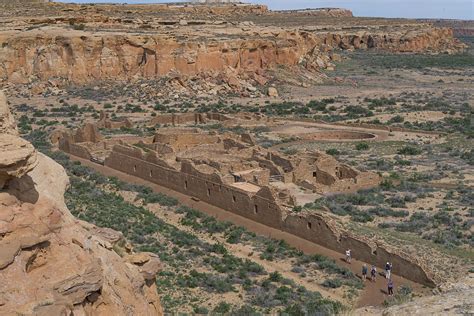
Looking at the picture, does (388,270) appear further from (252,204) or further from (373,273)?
(252,204)

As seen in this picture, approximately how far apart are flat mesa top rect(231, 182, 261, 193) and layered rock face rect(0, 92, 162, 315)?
1450 cm

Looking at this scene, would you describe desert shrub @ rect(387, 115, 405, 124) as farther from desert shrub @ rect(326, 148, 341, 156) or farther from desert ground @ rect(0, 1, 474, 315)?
desert shrub @ rect(326, 148, 341, 156)

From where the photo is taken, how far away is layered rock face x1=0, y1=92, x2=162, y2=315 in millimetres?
8125

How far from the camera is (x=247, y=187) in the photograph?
2541 centimetres

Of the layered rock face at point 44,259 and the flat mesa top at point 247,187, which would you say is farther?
the flat mesa top at point 247,187

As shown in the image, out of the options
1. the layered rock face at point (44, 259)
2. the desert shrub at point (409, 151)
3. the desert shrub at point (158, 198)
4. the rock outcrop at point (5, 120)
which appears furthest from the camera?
the desert shrub at point (409, 151)

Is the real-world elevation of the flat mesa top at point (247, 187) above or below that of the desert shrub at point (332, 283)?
above

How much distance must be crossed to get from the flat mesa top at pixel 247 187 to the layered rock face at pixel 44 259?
14.5 metres

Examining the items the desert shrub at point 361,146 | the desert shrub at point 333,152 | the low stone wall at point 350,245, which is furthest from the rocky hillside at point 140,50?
the low stone wall at point 350,245

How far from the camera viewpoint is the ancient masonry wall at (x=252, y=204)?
61.8ft

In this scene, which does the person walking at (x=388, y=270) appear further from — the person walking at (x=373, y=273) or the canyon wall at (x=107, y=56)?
the canyon wall at (x=107, y=56)

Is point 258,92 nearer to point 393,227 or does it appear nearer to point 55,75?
point 55,75

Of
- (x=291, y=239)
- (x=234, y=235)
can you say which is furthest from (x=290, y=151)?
(x=291, y=239)

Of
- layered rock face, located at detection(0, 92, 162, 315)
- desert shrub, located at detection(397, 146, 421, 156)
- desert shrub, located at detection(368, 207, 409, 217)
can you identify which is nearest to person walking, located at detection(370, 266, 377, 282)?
desert shrub, located at detection(368, 207, 409, 217)
